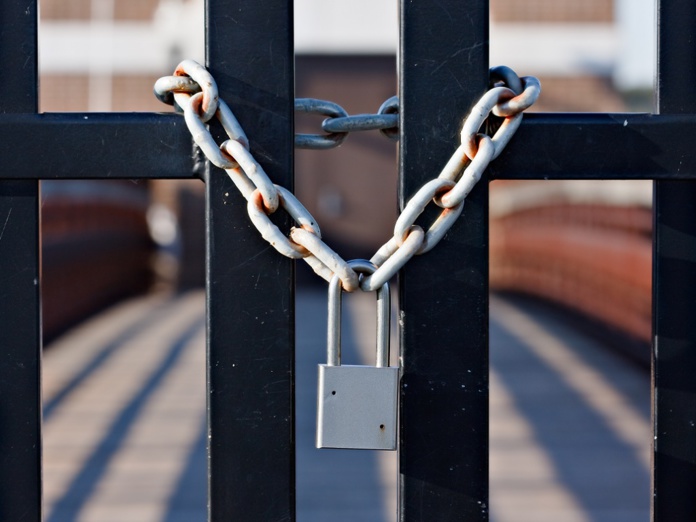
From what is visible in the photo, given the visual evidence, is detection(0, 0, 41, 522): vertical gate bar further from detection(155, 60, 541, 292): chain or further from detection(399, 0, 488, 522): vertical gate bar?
detection(399, 0, 488, 522): vertical gate bar

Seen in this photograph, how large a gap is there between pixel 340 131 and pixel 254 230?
0.15 m

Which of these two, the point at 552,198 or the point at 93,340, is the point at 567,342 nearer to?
the point at 552,198

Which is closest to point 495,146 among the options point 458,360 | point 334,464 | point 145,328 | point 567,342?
point 458,360

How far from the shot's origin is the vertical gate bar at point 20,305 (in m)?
1.09

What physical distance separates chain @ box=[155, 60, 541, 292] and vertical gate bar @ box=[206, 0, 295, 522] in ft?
0.13

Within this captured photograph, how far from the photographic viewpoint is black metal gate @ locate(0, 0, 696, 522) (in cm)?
109

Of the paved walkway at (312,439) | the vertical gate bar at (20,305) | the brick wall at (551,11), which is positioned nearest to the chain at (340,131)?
the vertical gate bar at (20,305)

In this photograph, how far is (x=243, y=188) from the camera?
104 centimetres

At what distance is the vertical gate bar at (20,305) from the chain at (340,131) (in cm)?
18

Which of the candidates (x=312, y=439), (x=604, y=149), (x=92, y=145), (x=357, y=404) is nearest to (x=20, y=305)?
(x=92, y=145)

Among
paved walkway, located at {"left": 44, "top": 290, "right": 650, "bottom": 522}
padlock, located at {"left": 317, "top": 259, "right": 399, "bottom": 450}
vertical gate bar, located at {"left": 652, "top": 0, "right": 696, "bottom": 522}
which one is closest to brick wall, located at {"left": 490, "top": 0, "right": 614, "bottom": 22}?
paved walkway, located at {"left": 44, "top": 290, "right": 650, "bottom": 522}

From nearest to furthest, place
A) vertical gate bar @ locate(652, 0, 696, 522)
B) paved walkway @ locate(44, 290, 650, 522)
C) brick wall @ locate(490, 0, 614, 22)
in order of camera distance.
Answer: vertical gate bar @ locate(652, 0, 696, 522) → paved walkway @ locate(44, 290, 650, 522) → brick wall @ locate(490, 0, 614, 22)

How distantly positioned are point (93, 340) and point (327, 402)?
20.4 ft

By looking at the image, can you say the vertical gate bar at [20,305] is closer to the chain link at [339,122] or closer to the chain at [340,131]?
the chain at [340,131]
